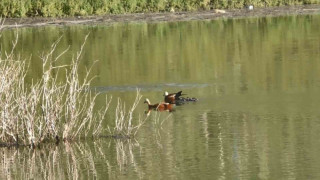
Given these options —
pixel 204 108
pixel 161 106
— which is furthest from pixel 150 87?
pixel 204 108

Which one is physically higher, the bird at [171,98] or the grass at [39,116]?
the grass at [39,116]

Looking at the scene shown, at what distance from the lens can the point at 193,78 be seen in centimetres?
2545

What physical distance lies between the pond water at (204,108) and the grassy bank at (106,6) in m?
7.74

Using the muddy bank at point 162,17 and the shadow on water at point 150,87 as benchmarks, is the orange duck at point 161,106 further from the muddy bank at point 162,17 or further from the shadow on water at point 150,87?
the muddy bank at point 162,17

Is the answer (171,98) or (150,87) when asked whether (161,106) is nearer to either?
(171,98)

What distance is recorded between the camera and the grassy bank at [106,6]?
46.7m

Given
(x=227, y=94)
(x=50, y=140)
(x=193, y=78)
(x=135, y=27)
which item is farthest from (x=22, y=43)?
(x=50, y=140)

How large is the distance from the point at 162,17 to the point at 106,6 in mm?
3253

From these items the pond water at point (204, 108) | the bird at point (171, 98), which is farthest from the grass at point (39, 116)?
the bird at point (171, 98)

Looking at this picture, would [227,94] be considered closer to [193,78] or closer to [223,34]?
[193,78]

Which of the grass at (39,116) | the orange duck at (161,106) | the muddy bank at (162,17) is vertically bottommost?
the muddy bank at (162,17)

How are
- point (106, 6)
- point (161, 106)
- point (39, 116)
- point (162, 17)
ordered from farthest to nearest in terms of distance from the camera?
point (106, 6) < point (162, 17) < point (161, 106) < point (39, 116)

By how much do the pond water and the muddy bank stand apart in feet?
19.3

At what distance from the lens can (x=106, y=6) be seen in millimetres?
48375
